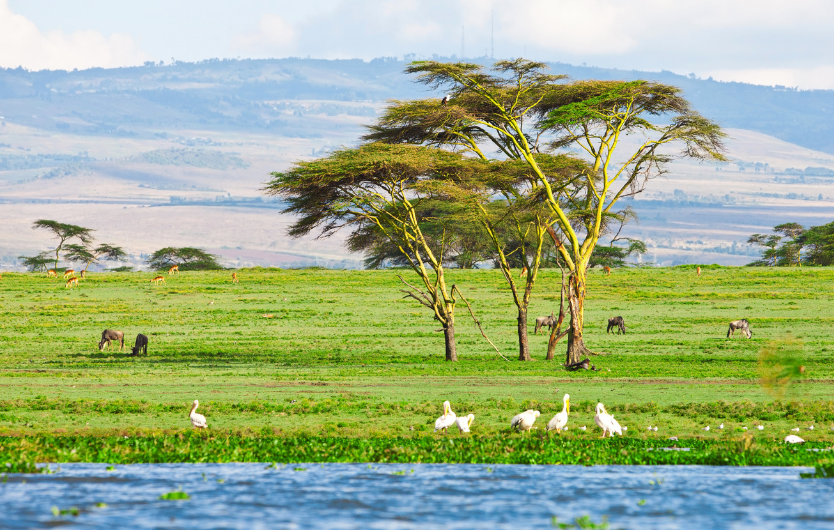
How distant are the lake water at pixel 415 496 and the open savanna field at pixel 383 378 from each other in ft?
3.42

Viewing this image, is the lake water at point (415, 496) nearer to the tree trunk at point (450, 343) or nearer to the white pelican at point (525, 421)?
the white pelican at point (525, 421)

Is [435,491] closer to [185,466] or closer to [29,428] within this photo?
[185,466]

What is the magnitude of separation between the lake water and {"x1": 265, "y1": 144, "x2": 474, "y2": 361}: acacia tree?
17.5m

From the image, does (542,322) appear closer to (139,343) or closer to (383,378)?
(383,378)

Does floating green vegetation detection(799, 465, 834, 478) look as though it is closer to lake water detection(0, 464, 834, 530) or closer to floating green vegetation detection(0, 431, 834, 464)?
lake water detection(0, 464, 834, 530)

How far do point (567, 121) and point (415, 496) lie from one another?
21.3 m

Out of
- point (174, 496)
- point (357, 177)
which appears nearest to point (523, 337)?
point (357, 177)

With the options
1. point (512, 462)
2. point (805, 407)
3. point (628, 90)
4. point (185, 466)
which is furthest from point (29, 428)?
point (628, 90)

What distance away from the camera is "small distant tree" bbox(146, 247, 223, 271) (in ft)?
327

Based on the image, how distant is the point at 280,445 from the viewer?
15688 millimetres

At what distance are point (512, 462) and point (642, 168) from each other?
2078cm

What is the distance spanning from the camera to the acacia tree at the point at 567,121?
30.7 metres

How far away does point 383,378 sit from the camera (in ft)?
88.7

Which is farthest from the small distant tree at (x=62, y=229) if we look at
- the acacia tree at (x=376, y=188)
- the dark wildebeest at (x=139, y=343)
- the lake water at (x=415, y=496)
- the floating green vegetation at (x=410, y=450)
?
the lake water at (x=415, y=496)
